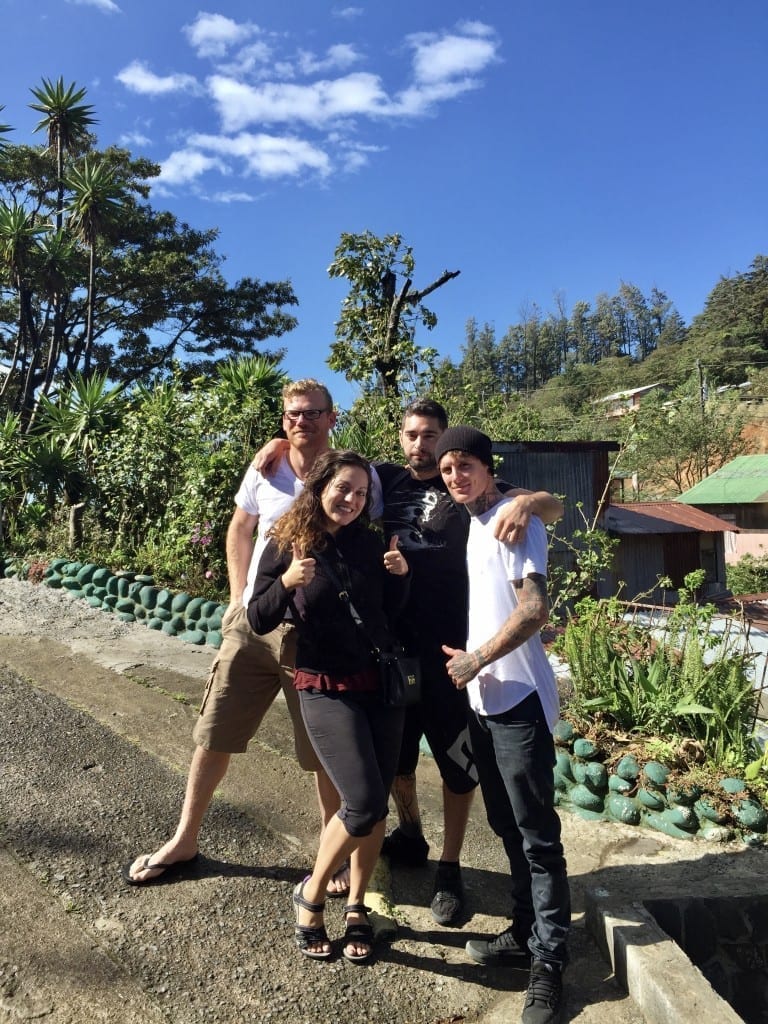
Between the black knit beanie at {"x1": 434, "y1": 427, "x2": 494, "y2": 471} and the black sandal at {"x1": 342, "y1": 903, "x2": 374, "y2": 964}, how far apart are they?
1540 millimetres

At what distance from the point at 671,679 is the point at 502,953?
1999 mm

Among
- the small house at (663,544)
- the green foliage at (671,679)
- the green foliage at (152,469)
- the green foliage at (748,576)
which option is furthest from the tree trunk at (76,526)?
the green foliage at (748,576)

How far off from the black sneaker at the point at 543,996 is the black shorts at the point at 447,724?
2.04ft

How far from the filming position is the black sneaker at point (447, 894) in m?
2.69

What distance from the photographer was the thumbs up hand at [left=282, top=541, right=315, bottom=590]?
7.55ft

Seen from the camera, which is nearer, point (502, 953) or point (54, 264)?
point (502, 953)

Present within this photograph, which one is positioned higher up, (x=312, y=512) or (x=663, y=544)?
(x=312, y=512)

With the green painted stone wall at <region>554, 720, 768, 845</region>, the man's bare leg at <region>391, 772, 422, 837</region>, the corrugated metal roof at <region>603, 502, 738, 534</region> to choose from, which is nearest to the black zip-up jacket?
the man's bare leg at <region>391, 772, 422, 837</region>

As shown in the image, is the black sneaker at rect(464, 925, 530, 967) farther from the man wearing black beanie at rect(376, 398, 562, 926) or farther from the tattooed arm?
the tattooed arm

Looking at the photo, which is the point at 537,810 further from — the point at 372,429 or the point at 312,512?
the point at 372,429

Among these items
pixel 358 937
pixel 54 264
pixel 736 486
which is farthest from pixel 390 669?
pixel 736 486

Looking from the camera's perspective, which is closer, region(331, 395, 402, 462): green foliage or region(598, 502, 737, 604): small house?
region(331, 395, 402, 462): green foliage

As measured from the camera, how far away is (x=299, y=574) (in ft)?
7.55

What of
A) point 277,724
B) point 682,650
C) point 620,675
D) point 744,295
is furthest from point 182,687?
point 744,295
